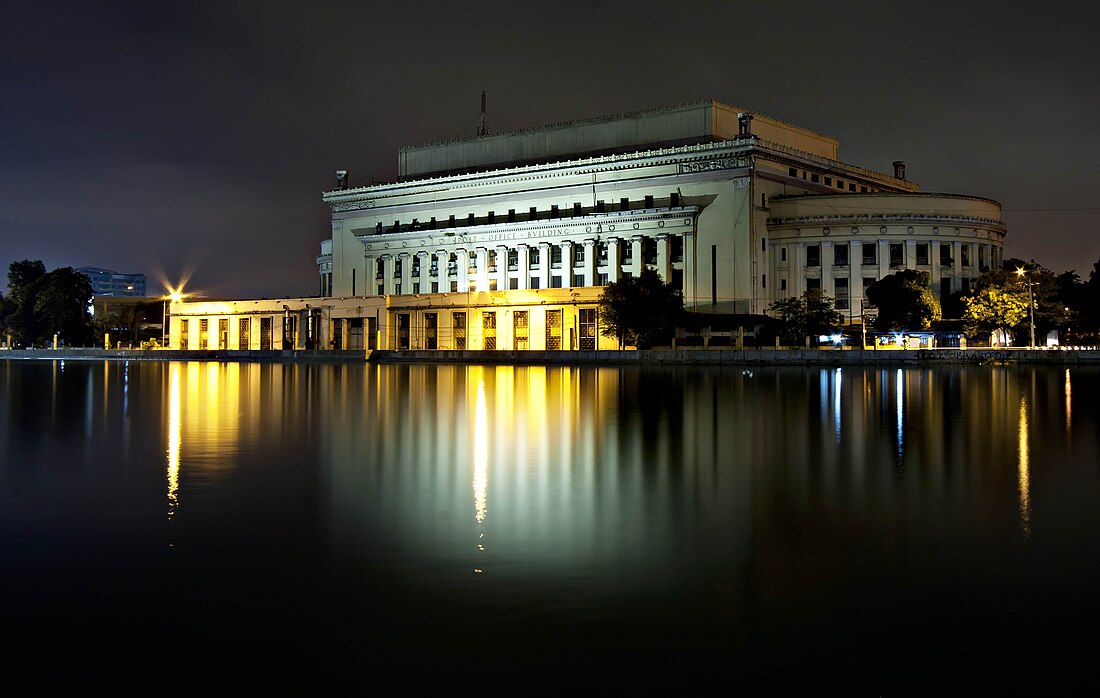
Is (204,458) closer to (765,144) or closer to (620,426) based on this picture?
(620,426)

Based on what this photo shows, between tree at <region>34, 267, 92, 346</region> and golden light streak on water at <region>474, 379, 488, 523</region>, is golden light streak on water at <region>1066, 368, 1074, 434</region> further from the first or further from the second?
tree at <region>34, 267, 92, 346</region>

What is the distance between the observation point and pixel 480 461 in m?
16.1

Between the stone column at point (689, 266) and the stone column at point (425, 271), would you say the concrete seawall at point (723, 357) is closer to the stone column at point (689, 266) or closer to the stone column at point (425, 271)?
the stone column at point (689, 266)

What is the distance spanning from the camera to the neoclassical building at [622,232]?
→ 9238 cm

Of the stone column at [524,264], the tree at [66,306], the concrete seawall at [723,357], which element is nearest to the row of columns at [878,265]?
the concrete seawall at [723,357]

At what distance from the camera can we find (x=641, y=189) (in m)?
99.4

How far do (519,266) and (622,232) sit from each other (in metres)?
13.0

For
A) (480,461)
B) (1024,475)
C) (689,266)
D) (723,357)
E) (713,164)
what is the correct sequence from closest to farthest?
(1024,475) < (480,461) < (723,357) < (713,164) < (689,266)

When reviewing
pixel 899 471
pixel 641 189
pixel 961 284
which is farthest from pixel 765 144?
pixel 899 471

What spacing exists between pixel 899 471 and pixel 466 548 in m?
8.07

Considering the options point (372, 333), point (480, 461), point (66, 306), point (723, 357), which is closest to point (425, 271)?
point (372, 333)

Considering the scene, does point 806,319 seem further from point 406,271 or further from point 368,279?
point 368,279

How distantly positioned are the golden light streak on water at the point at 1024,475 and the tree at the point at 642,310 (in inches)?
2043

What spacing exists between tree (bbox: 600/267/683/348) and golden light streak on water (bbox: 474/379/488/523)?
47578 mm
